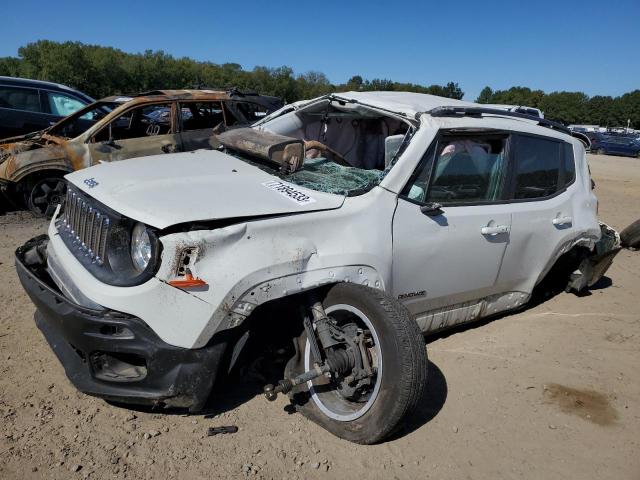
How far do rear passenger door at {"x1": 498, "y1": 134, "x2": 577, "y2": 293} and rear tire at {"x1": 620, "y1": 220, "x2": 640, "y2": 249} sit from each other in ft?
12.4

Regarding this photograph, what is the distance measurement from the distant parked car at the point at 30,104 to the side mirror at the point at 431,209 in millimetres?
8613

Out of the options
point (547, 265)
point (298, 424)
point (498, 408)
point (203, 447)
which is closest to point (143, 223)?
point (203, 447)

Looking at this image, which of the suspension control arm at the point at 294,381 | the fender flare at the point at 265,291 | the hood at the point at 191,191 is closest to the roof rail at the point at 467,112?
the hood at the point at 191,191

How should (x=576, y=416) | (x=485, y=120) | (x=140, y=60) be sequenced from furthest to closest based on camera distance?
1. (x=140, y=60)
2. (x=485, y=120)
3. (x=576, y=416)

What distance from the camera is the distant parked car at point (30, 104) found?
939 cm

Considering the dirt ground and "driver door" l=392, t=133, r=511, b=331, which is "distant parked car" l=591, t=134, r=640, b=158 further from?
"driver door" l=392, t=133, r=511, b=331

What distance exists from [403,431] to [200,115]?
6.44 meters

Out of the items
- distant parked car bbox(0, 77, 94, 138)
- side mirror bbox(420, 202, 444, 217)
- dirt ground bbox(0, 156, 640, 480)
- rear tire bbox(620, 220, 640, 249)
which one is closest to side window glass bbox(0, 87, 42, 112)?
distant parked car bbox(0, 77, 94, 138)

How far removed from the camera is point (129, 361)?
2.73 m

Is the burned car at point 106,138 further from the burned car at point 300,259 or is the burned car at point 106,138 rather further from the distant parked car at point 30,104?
the burned car at point 300,259

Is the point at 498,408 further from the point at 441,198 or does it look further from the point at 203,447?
the point at 203,447

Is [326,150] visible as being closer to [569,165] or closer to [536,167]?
[536,167]

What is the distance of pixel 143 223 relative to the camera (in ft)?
8.83

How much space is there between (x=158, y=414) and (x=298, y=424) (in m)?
0.79
